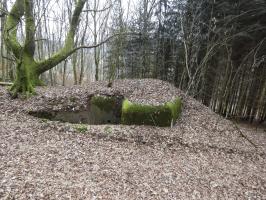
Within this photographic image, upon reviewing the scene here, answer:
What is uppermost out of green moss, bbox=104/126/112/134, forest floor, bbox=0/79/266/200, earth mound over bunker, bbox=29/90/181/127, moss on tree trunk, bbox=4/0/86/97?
moss on tree trunk, bbox=4/0/86/97

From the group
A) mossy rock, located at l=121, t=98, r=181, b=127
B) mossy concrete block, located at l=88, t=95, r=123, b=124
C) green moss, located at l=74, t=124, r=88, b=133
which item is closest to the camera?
green moss, located at l=74, t=124, r=88, b=133

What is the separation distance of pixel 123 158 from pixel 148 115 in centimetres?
190

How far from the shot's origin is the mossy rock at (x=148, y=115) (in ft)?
21.6

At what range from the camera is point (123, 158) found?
4.94 m

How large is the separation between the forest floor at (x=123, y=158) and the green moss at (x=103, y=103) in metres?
0.29

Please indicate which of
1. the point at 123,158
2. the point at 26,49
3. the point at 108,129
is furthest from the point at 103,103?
the point at 26,49

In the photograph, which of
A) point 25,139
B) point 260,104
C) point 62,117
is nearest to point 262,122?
point 260,104

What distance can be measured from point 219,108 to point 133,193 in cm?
748

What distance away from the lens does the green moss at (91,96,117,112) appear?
7566 mm

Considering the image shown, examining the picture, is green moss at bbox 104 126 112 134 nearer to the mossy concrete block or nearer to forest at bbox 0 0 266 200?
forest at bbox 0 0 266 200

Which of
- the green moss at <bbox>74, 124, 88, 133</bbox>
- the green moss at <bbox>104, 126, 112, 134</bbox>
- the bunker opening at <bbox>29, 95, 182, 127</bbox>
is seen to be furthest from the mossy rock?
the green moss at <bbox>74, 124, 88, 133</bbox>

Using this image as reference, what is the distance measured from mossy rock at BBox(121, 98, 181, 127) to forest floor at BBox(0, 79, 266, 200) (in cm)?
25

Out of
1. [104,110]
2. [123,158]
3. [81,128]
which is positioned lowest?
[123,158]

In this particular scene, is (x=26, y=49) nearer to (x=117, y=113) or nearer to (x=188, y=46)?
(x=117, y=113)
